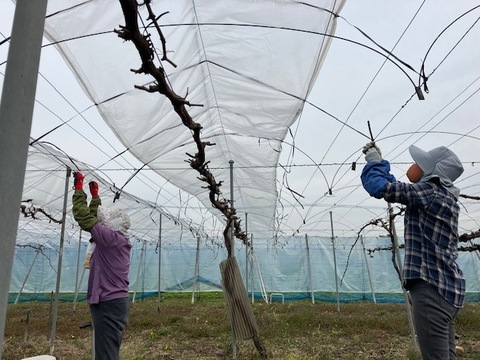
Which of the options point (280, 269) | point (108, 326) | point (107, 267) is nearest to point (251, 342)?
point (108, 326)

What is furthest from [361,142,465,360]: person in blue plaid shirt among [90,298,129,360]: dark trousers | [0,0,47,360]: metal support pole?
[90,298,129,360]: dark trousers

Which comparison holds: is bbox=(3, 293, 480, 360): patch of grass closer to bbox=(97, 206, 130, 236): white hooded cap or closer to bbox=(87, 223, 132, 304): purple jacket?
bbox=(87, 223, 132, 304): purple jacket

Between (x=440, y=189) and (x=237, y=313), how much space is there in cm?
356

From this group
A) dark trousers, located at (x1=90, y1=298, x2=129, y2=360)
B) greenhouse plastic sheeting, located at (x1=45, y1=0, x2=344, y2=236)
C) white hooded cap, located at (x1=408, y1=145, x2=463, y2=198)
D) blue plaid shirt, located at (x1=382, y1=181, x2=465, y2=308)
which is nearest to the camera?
blue plaid shirt, located at (x1=382, y1=181, x2=465, y2=308)

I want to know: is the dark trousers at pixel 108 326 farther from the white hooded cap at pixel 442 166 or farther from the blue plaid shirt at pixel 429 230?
the white hooded cap at pixel 442 166

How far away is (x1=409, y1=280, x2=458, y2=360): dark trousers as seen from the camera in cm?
193

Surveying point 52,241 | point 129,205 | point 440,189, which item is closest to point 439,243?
point 440,189

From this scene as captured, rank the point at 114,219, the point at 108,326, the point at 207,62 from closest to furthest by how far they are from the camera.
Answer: the point at 108,326 < the point at 114,219 < the point at 207,62

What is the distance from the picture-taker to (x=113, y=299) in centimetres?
301

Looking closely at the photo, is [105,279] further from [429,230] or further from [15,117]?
[429,230]

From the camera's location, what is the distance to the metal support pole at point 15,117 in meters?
1.03

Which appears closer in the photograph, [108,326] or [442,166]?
[442,166]

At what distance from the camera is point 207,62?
159 inches

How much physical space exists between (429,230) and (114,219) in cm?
243
